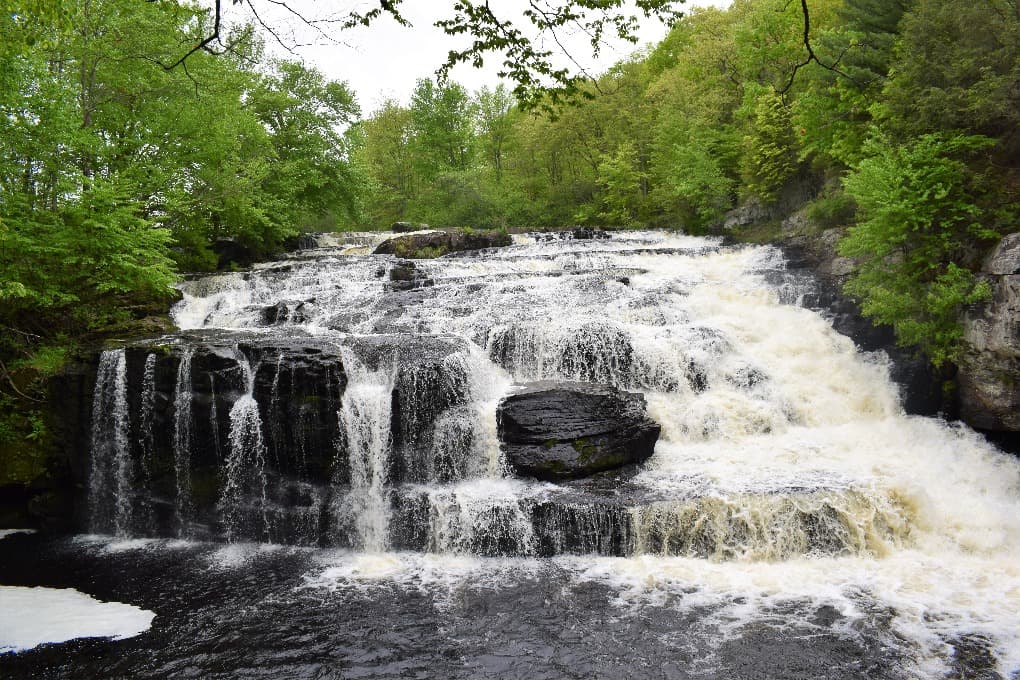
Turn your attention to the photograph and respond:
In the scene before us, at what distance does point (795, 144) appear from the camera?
18.9 m

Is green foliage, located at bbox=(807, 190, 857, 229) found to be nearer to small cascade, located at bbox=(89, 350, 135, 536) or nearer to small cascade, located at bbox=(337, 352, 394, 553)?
small cascade, located at bbox=(337, 352, 394, 553)

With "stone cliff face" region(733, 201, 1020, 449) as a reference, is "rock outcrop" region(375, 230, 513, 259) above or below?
above

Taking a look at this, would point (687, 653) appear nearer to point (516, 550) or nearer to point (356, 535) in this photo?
point (516, 550)

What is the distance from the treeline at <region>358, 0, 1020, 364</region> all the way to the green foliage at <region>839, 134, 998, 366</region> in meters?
0.03

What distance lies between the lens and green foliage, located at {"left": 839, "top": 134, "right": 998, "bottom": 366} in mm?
9805

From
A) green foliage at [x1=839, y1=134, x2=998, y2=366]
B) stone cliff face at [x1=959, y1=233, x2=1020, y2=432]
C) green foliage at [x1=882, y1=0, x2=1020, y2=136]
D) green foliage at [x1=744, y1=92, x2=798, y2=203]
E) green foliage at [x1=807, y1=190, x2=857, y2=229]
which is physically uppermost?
green foliage at [x1=744, y1=92, x2=798, y2=203]

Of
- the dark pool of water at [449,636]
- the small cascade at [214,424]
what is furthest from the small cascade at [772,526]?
the small cascade at [214,424]

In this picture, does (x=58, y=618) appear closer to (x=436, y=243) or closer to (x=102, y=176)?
(x=102, y=176)

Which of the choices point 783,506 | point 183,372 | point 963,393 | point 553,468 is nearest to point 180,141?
point 183,372

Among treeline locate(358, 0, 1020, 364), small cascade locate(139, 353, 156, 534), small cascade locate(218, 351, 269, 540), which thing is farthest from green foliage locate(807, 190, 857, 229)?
small cascade locate(139, 353, 156, 534)

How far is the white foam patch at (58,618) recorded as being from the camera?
6.54 m

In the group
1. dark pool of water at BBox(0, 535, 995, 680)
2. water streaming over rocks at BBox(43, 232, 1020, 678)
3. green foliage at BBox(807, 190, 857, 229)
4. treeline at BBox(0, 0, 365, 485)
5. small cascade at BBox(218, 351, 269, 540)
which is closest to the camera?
dark pool of water at BBox(0, 535, 995, 680)

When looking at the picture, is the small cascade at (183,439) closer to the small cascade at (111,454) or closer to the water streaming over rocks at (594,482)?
the water streaming over rocks at (594,482)

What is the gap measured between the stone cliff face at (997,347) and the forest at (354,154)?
0.82 ft
